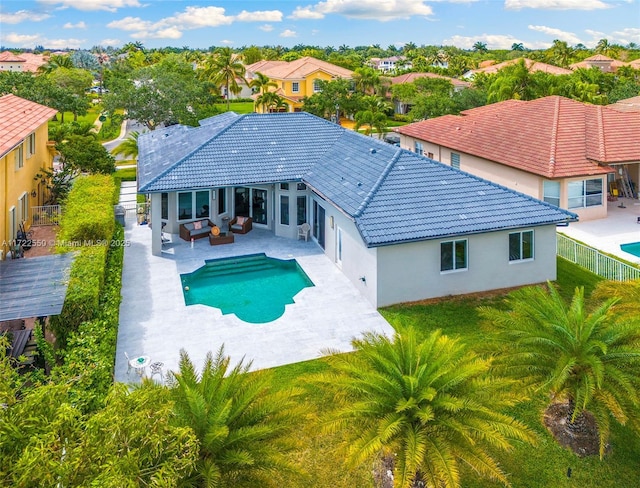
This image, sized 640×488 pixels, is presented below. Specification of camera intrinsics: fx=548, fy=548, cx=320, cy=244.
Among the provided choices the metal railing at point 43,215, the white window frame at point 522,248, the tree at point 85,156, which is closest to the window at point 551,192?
the white window frame at point 522,248

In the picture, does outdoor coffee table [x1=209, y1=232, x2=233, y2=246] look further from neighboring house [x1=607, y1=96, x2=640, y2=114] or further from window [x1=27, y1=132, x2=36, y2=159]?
neighboring house [x1=607, y1=96, x2=640, y2=114]

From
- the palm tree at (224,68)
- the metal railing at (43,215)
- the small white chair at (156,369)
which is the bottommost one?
the small white chair at (156,369)

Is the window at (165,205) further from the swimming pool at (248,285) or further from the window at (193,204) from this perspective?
the swimming pool at (248,285)

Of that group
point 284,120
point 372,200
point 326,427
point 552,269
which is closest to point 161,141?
point 284,120

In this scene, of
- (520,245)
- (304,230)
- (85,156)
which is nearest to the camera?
(520,245)

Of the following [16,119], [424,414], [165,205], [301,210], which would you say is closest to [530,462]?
[424,414]

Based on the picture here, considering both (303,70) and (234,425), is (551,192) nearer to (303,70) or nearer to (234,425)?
(234,425)

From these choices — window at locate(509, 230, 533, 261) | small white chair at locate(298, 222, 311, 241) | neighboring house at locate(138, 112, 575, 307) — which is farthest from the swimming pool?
window at locate(509, 230, 533, 261)
